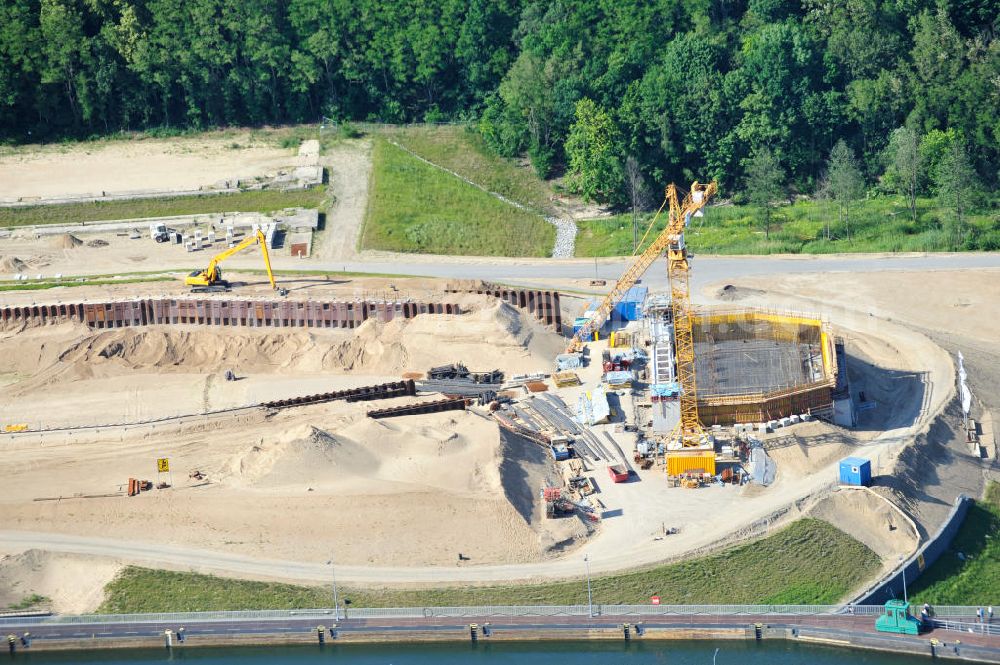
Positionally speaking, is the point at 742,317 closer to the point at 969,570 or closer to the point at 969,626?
the point at 969,570

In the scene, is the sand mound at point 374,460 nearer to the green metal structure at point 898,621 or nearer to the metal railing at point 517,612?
the metal railing at point 517,612

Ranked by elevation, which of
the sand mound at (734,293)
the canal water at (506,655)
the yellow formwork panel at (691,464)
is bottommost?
the canal water at (506,655)

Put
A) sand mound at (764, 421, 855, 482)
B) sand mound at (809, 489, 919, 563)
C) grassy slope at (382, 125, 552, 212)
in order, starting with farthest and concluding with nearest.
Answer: grassy slope at (382, 125, 552, 212) < sand mound at (764, 421, 855, 482) < sand mound at (809, 489, 919, 563)

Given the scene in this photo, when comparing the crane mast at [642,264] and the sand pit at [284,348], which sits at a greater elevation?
the crane mast at [642,264]

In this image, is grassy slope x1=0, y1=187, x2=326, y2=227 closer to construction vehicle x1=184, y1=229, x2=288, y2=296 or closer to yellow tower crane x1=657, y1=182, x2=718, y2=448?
construction vehicle x1=184, y1=229, x2=288, y2=296

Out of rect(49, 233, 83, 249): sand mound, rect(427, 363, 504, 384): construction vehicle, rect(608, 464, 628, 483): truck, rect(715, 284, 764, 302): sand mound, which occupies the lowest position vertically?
rect(608, 464, 628, 483): truck

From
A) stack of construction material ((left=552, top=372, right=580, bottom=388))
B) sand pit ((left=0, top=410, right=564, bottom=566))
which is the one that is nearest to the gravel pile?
stack of construction material ((left=552, top=372, right=580, bottom=388))

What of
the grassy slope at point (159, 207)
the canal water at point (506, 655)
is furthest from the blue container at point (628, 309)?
the canal water at point (506, 655)
